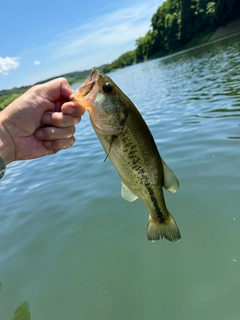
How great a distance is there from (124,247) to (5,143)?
9.17ft

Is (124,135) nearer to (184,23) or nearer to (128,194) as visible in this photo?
(128,194)

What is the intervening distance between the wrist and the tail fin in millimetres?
1826

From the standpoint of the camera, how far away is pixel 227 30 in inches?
2879

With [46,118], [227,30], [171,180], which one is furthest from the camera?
[227,30]

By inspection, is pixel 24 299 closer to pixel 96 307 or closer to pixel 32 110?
pixel 96 307

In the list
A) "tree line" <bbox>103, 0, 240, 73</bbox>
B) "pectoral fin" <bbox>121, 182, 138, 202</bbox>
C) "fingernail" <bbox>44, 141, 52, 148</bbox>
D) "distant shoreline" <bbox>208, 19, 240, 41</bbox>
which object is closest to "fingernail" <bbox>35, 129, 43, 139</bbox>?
"fingernail" <bbox>44, 141, 52, 148</bbox>

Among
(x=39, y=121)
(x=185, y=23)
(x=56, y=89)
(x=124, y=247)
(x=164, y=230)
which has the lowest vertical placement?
(x=185, y=23)

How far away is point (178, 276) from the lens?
4.33m

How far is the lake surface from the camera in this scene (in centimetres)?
409

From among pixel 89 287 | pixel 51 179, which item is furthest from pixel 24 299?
pixel 51 179

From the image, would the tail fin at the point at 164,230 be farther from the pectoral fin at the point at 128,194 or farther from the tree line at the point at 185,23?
the tree line at the point at 185,23

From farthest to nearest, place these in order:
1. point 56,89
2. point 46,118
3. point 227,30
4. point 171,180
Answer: point 227,30 < point 46,118 < point 56,89 < point 171,180

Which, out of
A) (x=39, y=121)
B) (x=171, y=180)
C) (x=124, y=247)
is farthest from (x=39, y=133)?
(x=124, y=247)

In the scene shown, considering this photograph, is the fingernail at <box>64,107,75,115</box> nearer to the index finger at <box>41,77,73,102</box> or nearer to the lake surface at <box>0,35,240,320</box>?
the index finger at <box>41,77,73,102</box>
